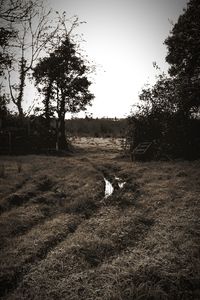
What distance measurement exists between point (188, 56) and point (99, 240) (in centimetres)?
1536

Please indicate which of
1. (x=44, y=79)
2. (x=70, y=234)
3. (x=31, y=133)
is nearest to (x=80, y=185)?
(x=70, y=234)

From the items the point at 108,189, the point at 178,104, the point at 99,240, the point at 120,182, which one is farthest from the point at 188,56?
the point at 99,240

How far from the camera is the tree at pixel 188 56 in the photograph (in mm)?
16688

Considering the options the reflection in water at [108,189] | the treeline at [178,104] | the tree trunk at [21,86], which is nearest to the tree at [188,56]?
the treeline at [178,104]

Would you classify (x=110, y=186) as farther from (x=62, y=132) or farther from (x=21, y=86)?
(x=21, y=86)

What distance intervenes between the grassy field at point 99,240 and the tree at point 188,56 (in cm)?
730

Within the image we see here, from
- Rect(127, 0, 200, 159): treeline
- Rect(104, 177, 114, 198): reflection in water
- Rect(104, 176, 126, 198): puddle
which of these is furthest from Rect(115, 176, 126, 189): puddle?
Rect(127, 0, 200, 159): treeline

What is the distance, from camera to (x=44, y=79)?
2569 cm

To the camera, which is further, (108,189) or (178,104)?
(178,104)

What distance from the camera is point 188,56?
59.7 ft

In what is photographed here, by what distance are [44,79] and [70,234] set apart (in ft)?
69.7

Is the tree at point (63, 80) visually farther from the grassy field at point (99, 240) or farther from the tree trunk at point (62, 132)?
the grassy field at point (99, 240)

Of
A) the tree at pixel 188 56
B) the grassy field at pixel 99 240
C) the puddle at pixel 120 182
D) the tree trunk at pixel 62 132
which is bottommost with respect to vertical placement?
the grassy field at pixel 99 240

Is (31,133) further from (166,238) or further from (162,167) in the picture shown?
(166,238)
